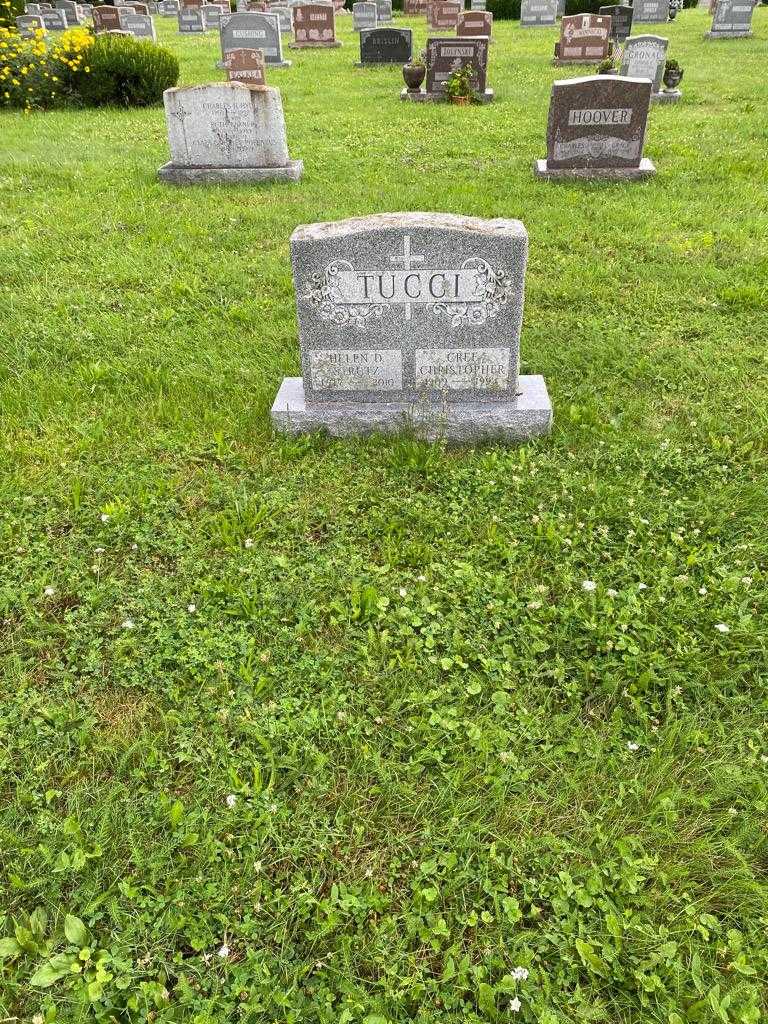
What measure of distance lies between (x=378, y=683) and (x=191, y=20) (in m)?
28.0

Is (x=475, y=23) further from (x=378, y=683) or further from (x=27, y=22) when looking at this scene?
(x=378, y=683)

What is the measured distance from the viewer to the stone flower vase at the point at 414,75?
13883 millimetres

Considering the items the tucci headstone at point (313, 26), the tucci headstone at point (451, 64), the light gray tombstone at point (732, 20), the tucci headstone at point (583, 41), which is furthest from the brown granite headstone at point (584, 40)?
the tucci headstone at point (313, 26)

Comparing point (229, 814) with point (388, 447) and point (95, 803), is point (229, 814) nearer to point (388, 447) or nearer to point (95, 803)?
point (95, 803)

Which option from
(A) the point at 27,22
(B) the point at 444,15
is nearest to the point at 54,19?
(A) the point at 27,22

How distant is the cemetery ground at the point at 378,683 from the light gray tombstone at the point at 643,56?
34.1 ft

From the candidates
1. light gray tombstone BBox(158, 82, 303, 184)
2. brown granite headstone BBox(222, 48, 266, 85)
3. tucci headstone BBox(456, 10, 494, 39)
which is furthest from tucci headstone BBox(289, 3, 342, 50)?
light gray tombstone BBox(158, 82, 303, 184)

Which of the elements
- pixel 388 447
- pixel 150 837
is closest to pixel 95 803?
pixel 150 837

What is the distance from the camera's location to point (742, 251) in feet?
21.0

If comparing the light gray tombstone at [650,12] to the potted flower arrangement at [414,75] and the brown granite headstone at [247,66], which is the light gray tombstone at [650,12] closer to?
the potted flower arrangement at [414,75]

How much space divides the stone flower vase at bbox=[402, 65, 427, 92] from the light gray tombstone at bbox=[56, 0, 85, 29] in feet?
49.5

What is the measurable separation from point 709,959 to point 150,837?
5.50 ft

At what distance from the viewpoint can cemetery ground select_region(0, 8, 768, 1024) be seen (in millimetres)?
2004

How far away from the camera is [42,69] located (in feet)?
43.8
